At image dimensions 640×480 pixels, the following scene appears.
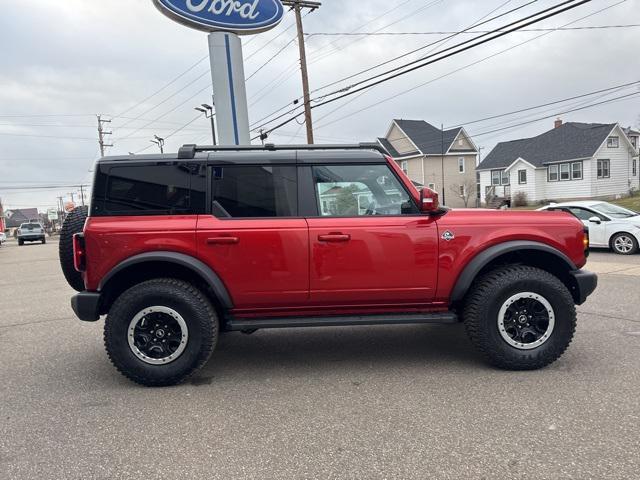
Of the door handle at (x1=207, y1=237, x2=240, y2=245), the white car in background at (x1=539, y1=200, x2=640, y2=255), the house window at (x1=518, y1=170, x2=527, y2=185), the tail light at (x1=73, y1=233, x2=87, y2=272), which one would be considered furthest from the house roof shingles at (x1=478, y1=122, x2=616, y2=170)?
the tail light at (x1=73, y1=233, x2=87, y2=272)

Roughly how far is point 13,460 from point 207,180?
233 cm

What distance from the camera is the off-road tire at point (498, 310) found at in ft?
12.4

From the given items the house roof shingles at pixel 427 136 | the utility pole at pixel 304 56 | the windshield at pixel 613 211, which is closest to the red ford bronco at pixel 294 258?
the windshield at pixel 613 211

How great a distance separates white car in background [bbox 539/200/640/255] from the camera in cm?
1066

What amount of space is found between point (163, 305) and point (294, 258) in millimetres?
1135

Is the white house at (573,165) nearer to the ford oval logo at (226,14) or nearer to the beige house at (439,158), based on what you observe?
the beige house at (439,158)

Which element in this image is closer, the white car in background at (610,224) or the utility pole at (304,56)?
the white car in background at (610,224)

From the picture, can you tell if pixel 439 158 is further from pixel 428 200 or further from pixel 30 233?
pixel 428 200

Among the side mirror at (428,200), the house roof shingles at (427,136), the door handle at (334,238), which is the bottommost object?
the door handle at (334,238)

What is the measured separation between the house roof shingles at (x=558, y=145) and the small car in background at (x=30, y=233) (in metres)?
36.6

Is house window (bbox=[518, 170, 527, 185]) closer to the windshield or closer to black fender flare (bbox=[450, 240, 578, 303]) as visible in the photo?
the windshield

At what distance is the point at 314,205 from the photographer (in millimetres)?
3877

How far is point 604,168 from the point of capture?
3192 cm

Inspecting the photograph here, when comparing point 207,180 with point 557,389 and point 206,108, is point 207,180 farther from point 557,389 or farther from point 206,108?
point 206,108
